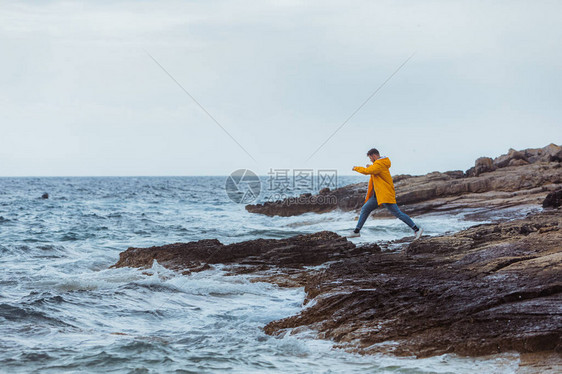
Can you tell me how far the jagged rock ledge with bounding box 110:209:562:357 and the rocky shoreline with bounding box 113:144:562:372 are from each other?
0.04 feet

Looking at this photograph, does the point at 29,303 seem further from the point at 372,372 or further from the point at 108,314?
the point at 372,372

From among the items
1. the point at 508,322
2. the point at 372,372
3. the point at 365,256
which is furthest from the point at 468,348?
the point at 365,256

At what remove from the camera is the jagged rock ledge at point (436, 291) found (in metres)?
5.36

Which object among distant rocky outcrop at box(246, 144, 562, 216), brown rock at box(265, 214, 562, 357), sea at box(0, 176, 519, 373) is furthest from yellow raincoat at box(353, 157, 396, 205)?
distant rocky outcrop at box(246, 144, 562, 216)

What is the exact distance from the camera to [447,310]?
19.7 feet

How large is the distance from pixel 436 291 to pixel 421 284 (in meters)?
0.46

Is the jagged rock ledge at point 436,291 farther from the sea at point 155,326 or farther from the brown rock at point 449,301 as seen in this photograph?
the sea at point 155,326

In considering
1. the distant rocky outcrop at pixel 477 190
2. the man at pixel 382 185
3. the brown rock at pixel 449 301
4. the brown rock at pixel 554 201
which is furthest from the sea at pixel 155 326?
the distant rocky outcrop at pixel 477 190

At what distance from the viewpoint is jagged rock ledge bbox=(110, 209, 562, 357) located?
5359mm

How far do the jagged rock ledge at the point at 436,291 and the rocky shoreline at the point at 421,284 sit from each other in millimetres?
12

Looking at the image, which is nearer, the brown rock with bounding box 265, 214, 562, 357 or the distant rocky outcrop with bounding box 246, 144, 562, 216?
the brown rock with bounding box 265, 214, 562, 357

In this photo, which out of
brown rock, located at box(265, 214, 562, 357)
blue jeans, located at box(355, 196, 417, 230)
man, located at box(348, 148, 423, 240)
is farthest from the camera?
blue jeans, located at box(355, 196, 417, 230)

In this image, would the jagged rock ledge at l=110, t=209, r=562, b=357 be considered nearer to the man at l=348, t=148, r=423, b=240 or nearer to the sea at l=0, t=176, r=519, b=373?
the sea at l=0, t=176, r=519, b=373

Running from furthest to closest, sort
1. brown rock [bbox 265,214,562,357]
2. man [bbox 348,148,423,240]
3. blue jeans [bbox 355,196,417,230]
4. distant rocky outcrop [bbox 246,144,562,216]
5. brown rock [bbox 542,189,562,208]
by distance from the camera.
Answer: distant rocky outcrop [bbox 246,144,562,216] < brown rock [bbox 542,189,562,208] < blue jeans [bbox 355,196,417,230] < man [bbox 348,148,423,240] < brown rock [bbox 265,214,562,357]
